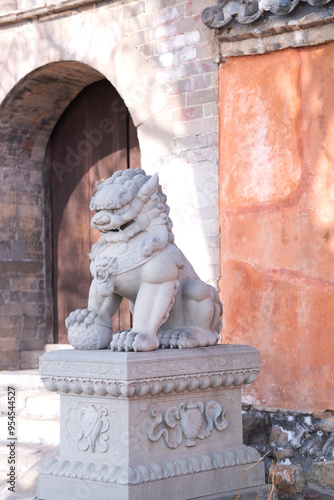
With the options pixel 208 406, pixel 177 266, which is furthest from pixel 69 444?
pixel 177 266

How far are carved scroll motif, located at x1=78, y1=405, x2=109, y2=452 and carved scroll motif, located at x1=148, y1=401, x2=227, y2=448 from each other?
0.65 ft

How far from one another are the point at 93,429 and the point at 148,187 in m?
1.11

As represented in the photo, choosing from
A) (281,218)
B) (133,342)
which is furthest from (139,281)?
(281,218)

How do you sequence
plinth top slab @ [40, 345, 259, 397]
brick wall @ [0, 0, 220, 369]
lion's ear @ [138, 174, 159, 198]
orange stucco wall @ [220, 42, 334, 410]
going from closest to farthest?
plinth top slab @ [40, 345, 259, 397] < lion's ear @ [138, 174, 159, 198] < orange stucco wall @ [220, 42, 334, 410] < brick wall @ [0, 0, 220, 369]

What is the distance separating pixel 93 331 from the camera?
375cm

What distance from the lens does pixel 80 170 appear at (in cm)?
772

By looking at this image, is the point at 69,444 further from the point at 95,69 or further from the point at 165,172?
the point at 95,69

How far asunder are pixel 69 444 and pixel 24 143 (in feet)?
14.8

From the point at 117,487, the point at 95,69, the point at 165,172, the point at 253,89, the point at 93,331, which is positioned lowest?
the point at 117,487

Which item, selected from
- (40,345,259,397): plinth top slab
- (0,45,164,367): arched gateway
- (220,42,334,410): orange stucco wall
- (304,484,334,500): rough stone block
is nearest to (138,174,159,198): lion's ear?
(40,345,259,397): plinth top slab

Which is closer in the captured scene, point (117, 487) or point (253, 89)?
point (117, 487)

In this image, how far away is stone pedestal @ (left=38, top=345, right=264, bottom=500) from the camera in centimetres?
346

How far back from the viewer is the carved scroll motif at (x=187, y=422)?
142 inches

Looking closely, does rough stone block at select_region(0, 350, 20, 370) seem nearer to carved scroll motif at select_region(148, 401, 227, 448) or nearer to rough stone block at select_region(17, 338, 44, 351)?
rough stone block at select_region(17, 338, 44, 351)
